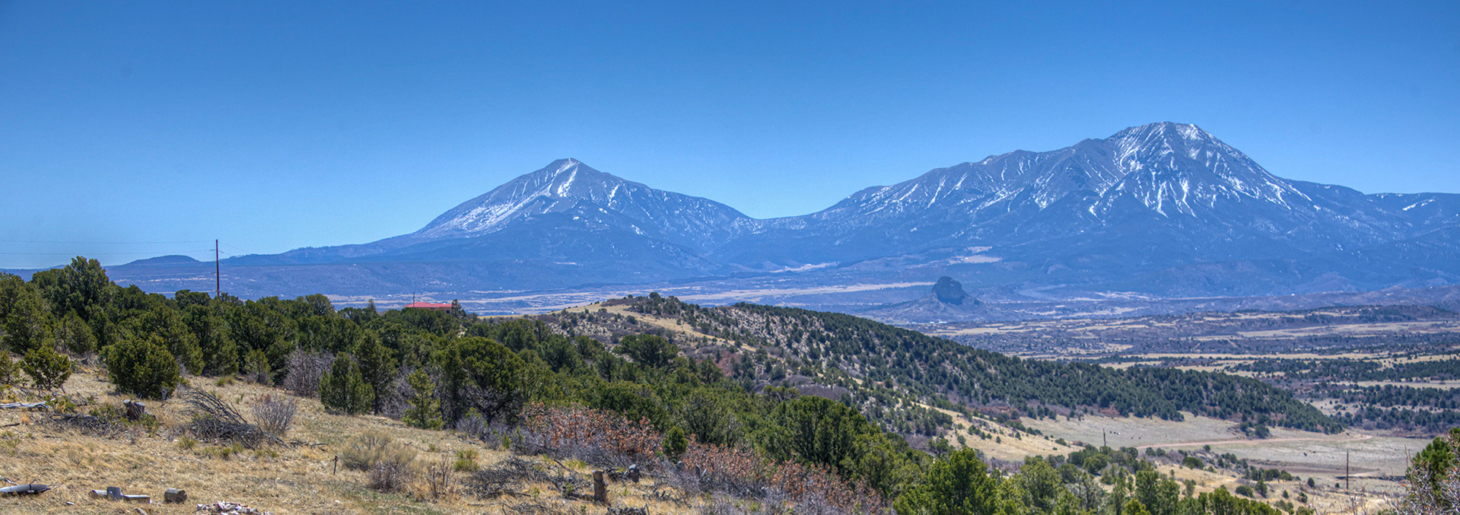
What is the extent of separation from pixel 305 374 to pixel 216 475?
39.2ft

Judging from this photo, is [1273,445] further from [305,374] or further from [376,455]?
[376,455]

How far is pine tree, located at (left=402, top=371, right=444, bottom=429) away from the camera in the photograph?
1997cm

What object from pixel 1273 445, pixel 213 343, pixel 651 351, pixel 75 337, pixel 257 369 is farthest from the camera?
pixel 1273 445

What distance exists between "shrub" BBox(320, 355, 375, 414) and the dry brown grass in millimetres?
4387

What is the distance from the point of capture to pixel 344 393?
2077 centimetres

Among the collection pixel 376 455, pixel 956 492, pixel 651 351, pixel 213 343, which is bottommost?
pixel 956 492

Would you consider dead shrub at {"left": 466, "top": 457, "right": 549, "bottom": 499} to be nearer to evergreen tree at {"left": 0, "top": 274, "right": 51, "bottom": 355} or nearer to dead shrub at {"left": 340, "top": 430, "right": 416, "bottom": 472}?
dead shrub at {"left": 340, "top": 430, "right": 416, "bottom": 472}

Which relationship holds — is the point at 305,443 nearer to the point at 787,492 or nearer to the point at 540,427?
the point at 540,427

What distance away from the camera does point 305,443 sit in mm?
15211

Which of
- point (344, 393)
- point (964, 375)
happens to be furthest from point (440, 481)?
point (964, 375)

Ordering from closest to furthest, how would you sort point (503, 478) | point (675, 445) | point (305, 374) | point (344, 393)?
point (503, 478)
point (675, 445)
point (344, 393)
point (305, 374)

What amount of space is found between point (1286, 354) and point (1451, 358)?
27.6 m

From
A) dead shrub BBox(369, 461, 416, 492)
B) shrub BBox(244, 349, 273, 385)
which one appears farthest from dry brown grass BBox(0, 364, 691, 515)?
shrub BBox(244, 349, 273, 385)

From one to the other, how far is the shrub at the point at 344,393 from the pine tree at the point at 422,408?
131cm
